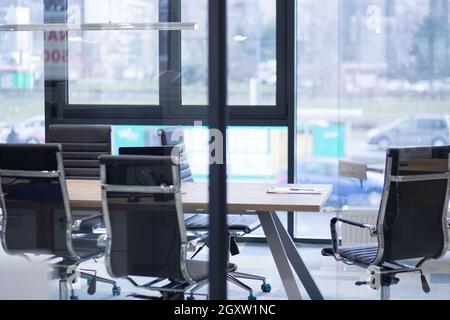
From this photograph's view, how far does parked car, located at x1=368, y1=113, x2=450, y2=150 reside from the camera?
509 centimetres

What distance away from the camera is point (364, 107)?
5125mm

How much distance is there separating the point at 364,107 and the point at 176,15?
1.31 m

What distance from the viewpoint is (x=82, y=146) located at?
4734mm

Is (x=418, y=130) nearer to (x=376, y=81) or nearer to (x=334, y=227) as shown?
(x=376, y=81)

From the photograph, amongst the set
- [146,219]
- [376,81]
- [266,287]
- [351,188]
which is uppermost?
[376,81]

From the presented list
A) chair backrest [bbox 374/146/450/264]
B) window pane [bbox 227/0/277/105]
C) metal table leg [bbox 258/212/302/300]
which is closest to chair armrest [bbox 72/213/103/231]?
metal table leg [bbox 258/212/302/300]

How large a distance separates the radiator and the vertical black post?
1229 millimetres

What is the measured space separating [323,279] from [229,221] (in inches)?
40.3

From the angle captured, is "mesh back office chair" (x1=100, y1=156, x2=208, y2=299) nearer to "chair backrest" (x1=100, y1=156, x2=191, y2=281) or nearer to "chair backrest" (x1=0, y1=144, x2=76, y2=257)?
"chair backrest" (x1=100, y1=156, x2=191, y2=281)

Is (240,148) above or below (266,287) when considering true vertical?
above

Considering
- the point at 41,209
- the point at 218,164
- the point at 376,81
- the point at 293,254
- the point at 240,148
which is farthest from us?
the point at 376,81

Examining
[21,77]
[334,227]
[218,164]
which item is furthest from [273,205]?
[21,77]

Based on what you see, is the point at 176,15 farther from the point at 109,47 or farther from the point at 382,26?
the point at 382,26

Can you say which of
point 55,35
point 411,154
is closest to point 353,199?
point 411,154
